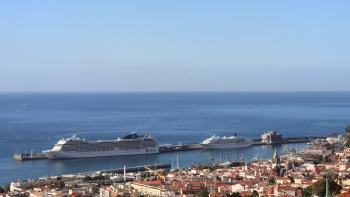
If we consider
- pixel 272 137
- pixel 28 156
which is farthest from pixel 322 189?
pixel 272 137

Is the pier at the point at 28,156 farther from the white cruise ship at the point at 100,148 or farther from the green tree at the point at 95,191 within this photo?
the green tree at the point at 95,191

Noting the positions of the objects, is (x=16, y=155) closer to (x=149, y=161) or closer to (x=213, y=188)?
(x=149, y=161)

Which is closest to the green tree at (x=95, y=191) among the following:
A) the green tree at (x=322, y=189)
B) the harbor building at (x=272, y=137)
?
the green tree at (x=322, y=189)

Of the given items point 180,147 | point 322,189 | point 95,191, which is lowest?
point 95,191

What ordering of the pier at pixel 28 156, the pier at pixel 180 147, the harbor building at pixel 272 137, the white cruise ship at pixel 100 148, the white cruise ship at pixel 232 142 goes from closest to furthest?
the pier at pixel 28 156, the pier at pixel 180 147, the white cruise ship at pixel 100 148, the white cruise ship at pixel 232 142, the harbor building at pixel 272 137

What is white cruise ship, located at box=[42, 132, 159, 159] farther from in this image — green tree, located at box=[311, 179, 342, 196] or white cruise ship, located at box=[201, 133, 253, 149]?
green tree, located at box=[311, 179, 342, 196]

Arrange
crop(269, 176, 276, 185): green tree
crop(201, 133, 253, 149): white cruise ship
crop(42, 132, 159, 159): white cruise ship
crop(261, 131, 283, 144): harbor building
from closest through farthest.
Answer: crop(269, 176, 276, 185): green tree, crop(42, 132, 159, 159): white cruise ship, crop(201, 133, 253, 149): white cruise ship, crop(261, 131, 283, 144): harbor building

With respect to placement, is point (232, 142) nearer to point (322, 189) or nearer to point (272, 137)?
point (272, 137)

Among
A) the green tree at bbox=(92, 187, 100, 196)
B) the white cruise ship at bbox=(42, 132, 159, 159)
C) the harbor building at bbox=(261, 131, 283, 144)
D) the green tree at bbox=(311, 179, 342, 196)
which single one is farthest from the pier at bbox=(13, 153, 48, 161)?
Answer: the green tree at bbox=(311, 179, 342, 196)

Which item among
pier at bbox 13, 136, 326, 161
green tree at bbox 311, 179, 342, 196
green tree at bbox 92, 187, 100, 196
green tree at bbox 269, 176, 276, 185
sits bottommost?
green tree at bbox 92, 187, 100, 196
